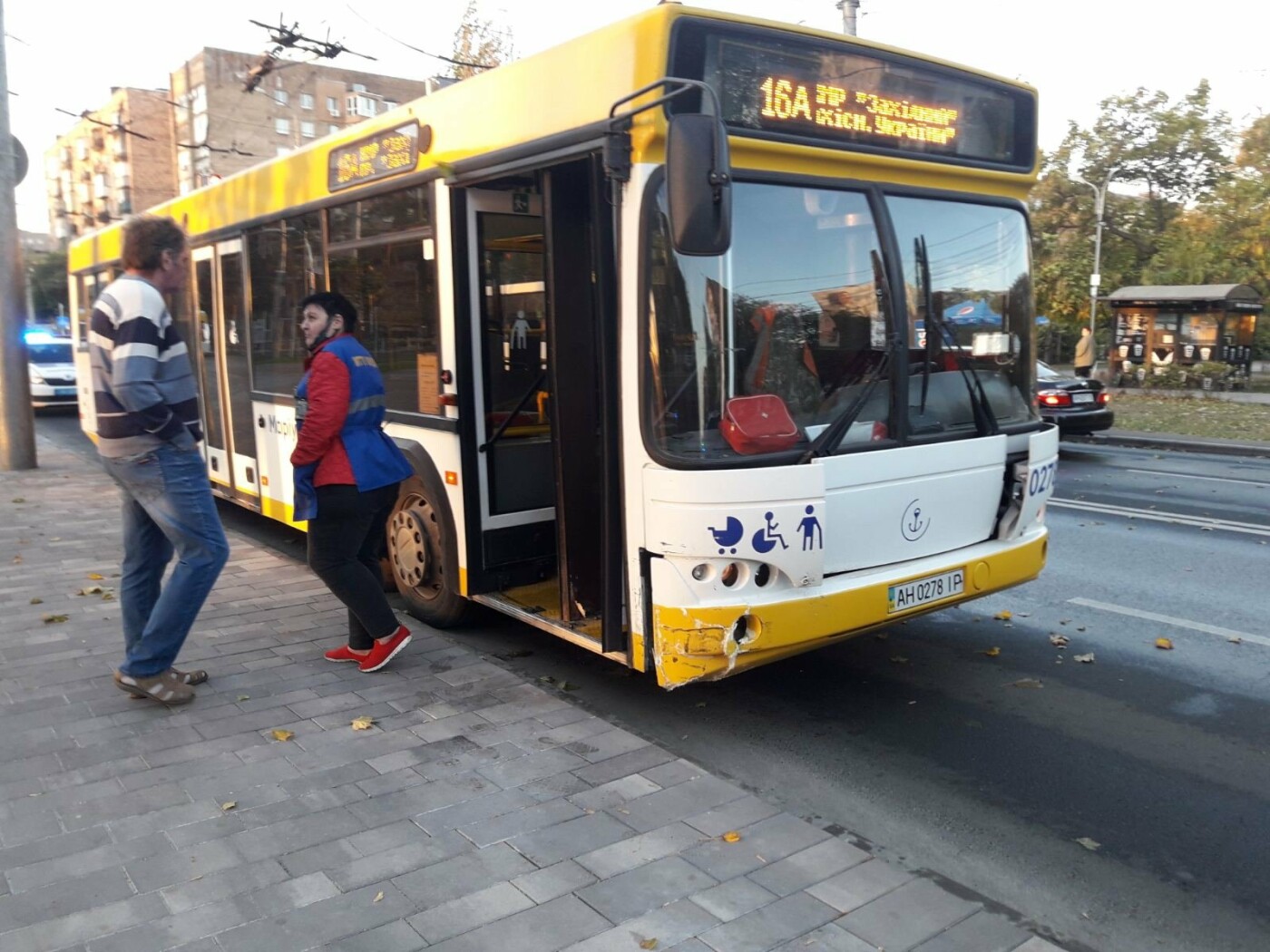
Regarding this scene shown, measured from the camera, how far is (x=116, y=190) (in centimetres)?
8412

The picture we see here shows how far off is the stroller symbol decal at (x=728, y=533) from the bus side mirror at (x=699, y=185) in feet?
3.61

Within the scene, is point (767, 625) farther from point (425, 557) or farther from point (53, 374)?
point (53, 374)

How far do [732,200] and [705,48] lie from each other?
2.05 ft

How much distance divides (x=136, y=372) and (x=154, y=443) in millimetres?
352

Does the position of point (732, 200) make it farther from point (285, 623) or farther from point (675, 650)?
point (285, 623)

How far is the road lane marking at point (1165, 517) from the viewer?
9641mm

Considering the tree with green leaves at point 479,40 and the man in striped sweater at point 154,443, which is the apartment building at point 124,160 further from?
the man in striped sweater at point 154,443

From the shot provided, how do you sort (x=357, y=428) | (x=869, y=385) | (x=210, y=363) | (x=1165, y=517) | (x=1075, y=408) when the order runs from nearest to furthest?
(x=869, y=385) < (x=357, y=428) < (x=210, y=363) < (x=1165, y=517) < (x=1075, y=408)

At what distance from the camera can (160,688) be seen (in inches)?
201

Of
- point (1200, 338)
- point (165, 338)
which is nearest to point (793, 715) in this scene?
point (165, 338)

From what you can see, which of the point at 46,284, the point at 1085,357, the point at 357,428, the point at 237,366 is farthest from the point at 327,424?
the point at 46,284

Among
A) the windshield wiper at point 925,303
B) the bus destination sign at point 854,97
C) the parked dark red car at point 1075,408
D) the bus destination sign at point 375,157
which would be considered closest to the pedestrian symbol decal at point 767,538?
the windshield wiper at point 925,303

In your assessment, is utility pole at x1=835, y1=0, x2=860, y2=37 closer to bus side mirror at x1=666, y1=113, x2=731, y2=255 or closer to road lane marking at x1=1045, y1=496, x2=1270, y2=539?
road lane marking at x1=1045, y1=496, x2=1270, y2=539

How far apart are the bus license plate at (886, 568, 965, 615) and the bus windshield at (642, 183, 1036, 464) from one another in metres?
0.68
